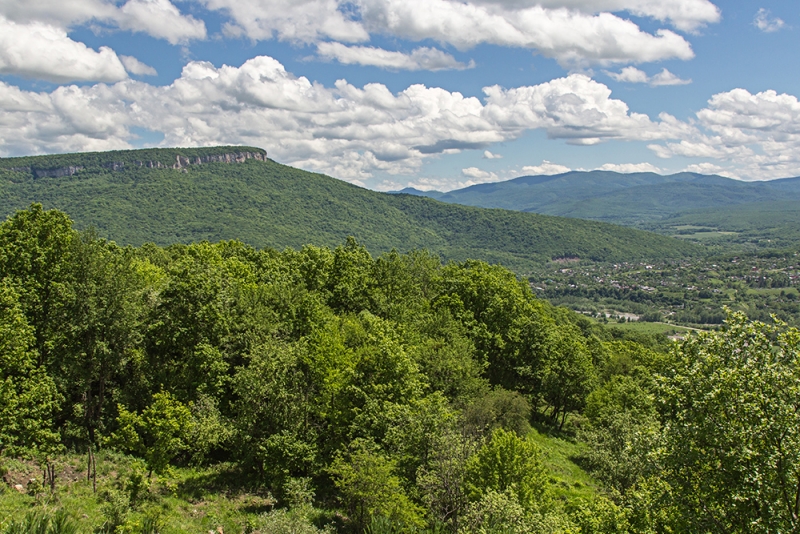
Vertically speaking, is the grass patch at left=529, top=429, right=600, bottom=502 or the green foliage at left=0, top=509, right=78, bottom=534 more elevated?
the green foliage at left=0, top=509, right=78, bottom=534

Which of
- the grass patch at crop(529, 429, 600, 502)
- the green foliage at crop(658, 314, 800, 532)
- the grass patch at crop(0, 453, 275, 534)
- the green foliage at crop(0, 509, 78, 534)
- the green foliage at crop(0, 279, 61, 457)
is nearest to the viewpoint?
the green foliage at crop(0, 509, 78, 534)

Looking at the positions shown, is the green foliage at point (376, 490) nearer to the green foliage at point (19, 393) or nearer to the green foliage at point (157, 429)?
the green foliage at point (157, 429)

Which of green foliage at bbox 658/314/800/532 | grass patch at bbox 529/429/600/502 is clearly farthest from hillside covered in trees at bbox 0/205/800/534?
grass patch at bbox 529/429/600/502

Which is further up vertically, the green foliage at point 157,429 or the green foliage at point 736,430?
the green foliage at point 736,430

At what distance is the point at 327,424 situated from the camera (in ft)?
88.5

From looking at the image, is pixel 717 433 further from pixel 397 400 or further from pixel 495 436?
pixel 397 400

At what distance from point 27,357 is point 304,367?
1231cm

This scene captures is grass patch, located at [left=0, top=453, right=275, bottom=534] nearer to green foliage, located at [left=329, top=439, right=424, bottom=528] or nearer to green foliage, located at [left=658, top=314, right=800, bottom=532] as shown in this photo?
green foliage, located at [left=329, top=439, right=424, bottom=528]

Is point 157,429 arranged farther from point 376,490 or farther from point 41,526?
point 41,526

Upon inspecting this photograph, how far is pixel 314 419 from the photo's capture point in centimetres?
2703

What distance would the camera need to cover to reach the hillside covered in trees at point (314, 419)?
43.9 feet

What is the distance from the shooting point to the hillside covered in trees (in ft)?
43.9

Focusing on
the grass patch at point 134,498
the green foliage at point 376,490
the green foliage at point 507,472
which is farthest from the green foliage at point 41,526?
the green foliage at point 507,472

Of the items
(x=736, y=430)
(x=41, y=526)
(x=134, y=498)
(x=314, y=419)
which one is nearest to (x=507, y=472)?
(x=314, y=419)
